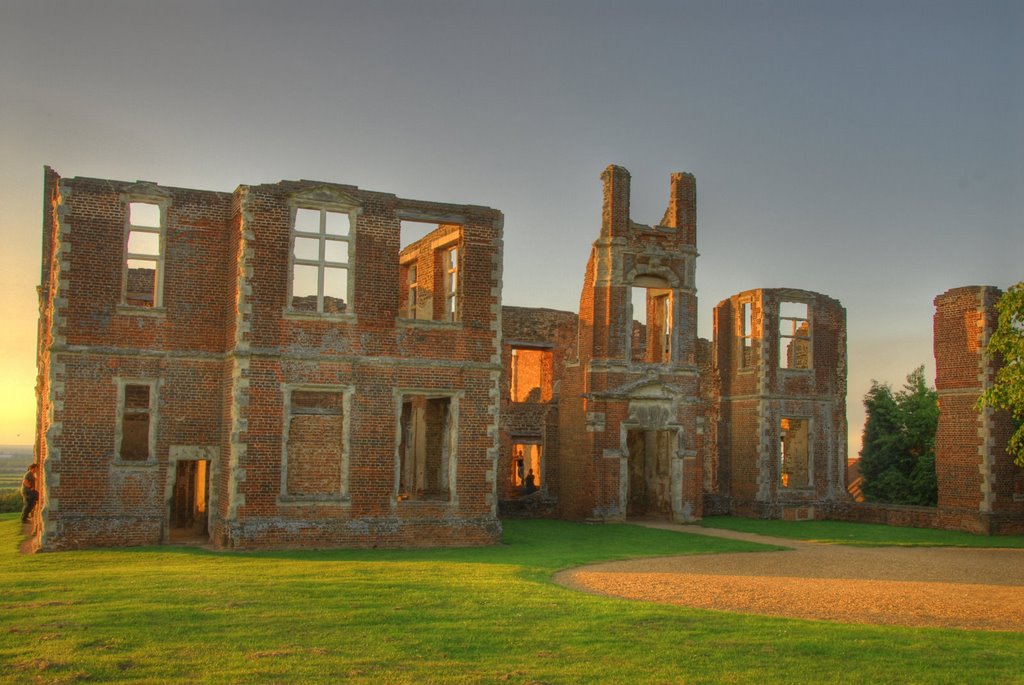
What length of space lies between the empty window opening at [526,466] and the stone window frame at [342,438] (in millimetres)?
10627

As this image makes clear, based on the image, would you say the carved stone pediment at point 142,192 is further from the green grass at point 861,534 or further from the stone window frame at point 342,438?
the green grass at point 861,534

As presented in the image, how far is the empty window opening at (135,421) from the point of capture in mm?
19922

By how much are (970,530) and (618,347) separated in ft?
34.2

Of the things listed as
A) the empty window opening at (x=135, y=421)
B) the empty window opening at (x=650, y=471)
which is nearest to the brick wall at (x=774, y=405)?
the empty window opening at (x=650, y=471)

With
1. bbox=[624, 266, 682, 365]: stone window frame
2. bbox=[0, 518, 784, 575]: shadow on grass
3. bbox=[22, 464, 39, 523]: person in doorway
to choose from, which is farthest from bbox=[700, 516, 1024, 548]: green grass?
bbox=[22, 464, 39, 523]: person in doorway

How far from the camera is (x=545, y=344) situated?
107 ft

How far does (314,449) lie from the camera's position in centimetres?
1991

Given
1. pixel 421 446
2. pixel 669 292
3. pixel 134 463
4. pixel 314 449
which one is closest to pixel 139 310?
pixel 134 463

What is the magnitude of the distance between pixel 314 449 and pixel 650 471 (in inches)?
519

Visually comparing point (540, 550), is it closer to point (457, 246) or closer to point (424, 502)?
point (424, 502)

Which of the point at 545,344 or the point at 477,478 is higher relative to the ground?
the point at 545,344

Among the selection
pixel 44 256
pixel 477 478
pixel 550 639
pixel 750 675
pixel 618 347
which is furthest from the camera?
pixel 618 347

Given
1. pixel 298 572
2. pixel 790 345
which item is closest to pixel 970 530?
pixel 790 345

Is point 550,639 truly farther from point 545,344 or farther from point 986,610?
point 545,344
